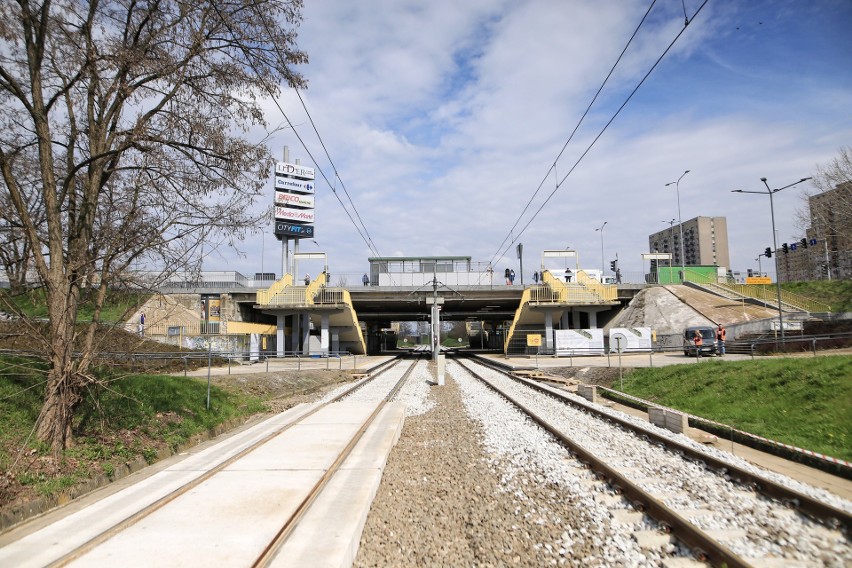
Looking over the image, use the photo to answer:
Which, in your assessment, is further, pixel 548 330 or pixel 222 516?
pixel 548 330

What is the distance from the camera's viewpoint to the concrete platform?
4.75 metres

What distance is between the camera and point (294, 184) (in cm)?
7006

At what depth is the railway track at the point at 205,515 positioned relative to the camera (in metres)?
4.77

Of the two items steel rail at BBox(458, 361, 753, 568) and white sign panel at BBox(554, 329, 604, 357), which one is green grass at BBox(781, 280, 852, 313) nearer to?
white sign panel at BBox(554, 329, 604, 357)

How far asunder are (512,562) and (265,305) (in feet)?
149

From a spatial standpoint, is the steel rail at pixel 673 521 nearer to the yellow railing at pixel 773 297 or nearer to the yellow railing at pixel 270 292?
the yellow railing at pixel 270 292

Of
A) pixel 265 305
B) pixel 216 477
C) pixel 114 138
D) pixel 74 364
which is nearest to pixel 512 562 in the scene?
pixel 216 477

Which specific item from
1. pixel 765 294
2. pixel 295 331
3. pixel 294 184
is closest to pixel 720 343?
pixel 765 294

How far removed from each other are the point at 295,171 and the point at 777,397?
6617cm

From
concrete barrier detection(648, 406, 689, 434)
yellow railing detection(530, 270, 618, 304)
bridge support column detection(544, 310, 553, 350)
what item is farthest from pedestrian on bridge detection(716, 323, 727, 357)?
concrete barrier detection(648, 406, 689, 434)

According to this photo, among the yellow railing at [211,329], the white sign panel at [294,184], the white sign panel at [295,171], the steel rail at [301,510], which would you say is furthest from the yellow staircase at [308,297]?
the steel rail at [301,510]

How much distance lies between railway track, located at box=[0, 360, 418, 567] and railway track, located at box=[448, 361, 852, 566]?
12.2ft

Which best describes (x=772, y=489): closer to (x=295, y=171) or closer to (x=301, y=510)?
(x=301, y=510)

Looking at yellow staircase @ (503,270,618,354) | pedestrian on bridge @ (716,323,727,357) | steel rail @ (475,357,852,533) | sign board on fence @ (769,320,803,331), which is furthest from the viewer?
yellow staircase @ (503,270,618,354)
